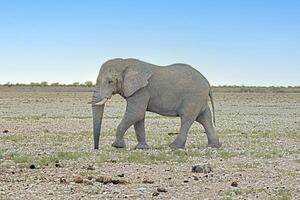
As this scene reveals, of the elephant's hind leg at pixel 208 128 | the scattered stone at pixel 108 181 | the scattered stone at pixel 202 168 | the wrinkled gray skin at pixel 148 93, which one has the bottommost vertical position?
the scattered stone at pixel 108 181

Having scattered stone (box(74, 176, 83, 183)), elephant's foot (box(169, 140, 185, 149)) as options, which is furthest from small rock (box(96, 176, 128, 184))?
elephant's foot (box(169, 140, 185, 149))

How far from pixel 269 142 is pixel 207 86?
10.1 feet

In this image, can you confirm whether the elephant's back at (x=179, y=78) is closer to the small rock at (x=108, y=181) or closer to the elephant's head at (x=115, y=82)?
the elephant's head at (x=115, y=82)

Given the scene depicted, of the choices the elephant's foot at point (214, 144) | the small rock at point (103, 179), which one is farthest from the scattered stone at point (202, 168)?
the elephant's foot at point (214, 144)

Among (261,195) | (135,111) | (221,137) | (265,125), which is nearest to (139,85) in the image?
(135,111)

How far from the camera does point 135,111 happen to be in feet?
74.6

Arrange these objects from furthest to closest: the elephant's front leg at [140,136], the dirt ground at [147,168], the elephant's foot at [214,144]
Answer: the elephant's foot at [214,144]
the elephant's front leg at [140,136]
the dirt ground at [147,168]

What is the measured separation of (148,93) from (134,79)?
0.71 metres

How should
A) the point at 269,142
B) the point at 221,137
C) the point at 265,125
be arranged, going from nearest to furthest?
the point at 269,142
the point at 221,137
the point at 265,125

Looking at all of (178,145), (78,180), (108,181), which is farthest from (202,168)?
(178,145)

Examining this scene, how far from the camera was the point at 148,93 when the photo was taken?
23.0m

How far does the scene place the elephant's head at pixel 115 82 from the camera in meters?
22.7

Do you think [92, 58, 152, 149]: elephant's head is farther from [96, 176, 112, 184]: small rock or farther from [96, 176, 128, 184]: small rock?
[96, 176, 128, 184]: small rock

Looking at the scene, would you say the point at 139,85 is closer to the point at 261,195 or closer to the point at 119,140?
the point at 119,140
